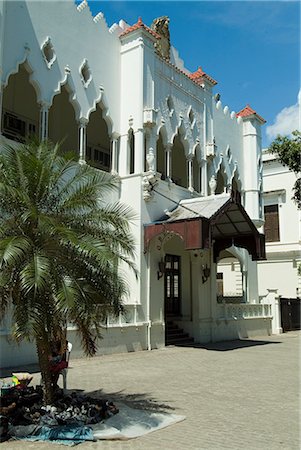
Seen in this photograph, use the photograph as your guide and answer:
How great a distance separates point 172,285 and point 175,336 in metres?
2.30

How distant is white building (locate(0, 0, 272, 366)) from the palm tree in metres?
5.68

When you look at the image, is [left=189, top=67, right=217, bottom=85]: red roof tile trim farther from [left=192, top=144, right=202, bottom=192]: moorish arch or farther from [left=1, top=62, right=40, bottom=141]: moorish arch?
[left=1, top=62, right=40, bottom=141]: moorish arch

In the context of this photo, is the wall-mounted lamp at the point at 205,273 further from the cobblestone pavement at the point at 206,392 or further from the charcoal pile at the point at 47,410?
the charcoal pile at the point at 47,410

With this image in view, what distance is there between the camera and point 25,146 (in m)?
7.67

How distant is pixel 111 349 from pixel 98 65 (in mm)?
10011

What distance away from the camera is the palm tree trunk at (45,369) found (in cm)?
704

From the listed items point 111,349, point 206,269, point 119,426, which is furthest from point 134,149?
point 119,426

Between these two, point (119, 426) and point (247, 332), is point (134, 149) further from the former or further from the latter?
point (119, 426)

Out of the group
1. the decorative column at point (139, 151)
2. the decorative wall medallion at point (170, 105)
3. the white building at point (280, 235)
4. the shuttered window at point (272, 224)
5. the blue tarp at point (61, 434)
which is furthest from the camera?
the shuttered window at point (272, 224)

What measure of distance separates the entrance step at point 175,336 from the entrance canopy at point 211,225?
3.29 m

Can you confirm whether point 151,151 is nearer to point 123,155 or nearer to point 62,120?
point 123,155

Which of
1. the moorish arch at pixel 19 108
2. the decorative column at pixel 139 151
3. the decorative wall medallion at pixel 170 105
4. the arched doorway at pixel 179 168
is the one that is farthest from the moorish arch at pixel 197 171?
the moorish arch at pixel 19 108

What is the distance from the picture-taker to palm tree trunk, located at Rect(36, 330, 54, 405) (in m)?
7.04

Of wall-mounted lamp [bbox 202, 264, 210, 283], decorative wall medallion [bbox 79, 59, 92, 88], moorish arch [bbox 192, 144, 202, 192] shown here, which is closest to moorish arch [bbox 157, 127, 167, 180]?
moorish arch [bbox 192, 144, 202, 192]
